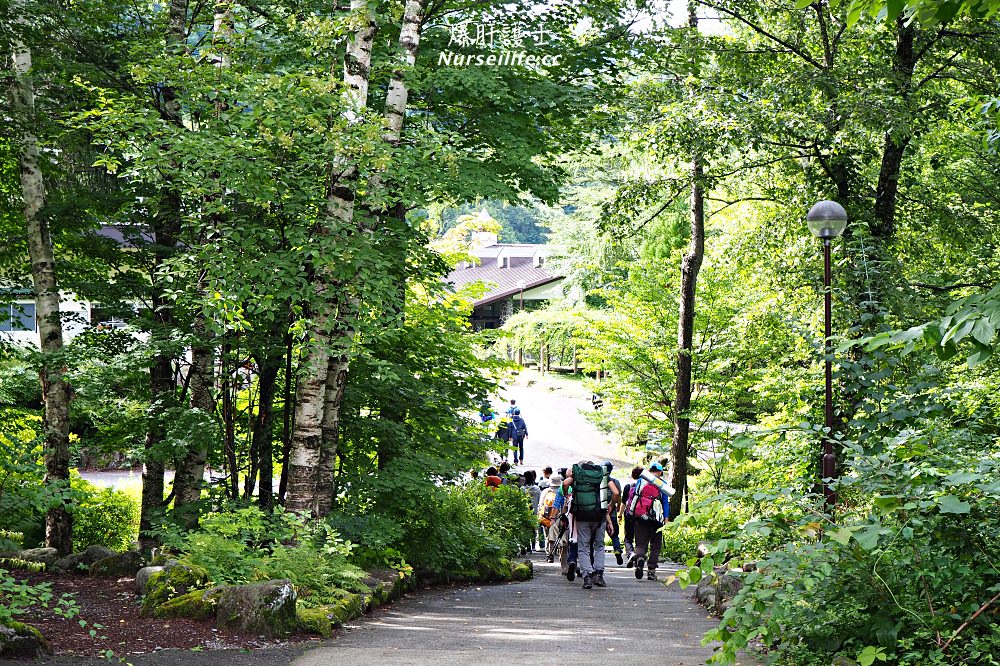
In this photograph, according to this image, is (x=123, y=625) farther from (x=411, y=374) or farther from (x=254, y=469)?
(x=411, y=374)

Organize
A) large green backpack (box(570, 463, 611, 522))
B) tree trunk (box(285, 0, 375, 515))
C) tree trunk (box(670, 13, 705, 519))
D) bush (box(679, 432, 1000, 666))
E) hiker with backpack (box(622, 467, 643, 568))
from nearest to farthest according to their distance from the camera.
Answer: bush (box(679, 432, 1000, 666)) → tree trunk (box(285, 0, 375, 515)) → large green backpack (box(570, 463, 611, 522)) → hiker with backpack (box(622, 467, 643, 568)) → tree trunk (box(670, 13, 705, 519))

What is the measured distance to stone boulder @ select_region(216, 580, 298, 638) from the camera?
24.5 ft

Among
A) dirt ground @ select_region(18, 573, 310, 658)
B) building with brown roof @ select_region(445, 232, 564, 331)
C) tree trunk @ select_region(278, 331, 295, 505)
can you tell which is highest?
building with brown roof @ select_region(445, 232, 564, 331)

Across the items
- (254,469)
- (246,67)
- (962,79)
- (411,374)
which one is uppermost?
(962,79)

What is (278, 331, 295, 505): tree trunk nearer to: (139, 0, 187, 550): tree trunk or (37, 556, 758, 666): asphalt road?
(139, 0, 187, 550): tree trunk

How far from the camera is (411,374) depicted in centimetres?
1226

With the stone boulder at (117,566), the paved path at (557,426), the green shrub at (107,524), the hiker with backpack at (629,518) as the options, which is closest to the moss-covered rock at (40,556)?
the stone boulder at (117,566)

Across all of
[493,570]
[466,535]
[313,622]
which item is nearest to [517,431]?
[493,570]

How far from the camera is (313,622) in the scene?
780 centimetres

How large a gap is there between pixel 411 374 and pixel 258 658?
572 centimetres

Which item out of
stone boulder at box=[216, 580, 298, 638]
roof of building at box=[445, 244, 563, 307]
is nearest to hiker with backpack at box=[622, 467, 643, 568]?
stone boulder at box=[216, 580, 298, 638]

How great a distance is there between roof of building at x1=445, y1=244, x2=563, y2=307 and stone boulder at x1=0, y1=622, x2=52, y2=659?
49.1 metres

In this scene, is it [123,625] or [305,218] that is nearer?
[123,625]

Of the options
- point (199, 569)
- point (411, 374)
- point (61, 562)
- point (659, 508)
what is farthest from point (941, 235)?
point (61, 562)
